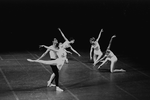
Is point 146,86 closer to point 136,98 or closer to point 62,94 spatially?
point 136,98

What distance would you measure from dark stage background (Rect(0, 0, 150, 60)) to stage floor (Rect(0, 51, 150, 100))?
6809mm

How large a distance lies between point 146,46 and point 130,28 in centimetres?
551

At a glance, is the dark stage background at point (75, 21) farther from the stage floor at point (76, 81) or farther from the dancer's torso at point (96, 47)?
the stage floor at point (76, 81)

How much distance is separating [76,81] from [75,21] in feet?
52.4

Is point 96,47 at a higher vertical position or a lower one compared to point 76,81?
higher

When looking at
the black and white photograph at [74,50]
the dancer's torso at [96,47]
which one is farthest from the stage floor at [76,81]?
the dancer's torso at [96,47]

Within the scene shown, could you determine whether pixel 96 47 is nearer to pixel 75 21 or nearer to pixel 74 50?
pixel 74 50

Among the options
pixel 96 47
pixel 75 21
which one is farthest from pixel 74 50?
pixel 75 21

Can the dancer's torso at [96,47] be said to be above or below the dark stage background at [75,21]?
below

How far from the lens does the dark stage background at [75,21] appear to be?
24308mm

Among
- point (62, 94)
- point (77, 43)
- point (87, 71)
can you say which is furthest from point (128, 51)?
point (62, 94)

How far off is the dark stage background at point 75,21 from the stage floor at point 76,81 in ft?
22.3

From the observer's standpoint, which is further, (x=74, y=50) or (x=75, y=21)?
(x=75, y=21)

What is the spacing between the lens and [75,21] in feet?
94.2
